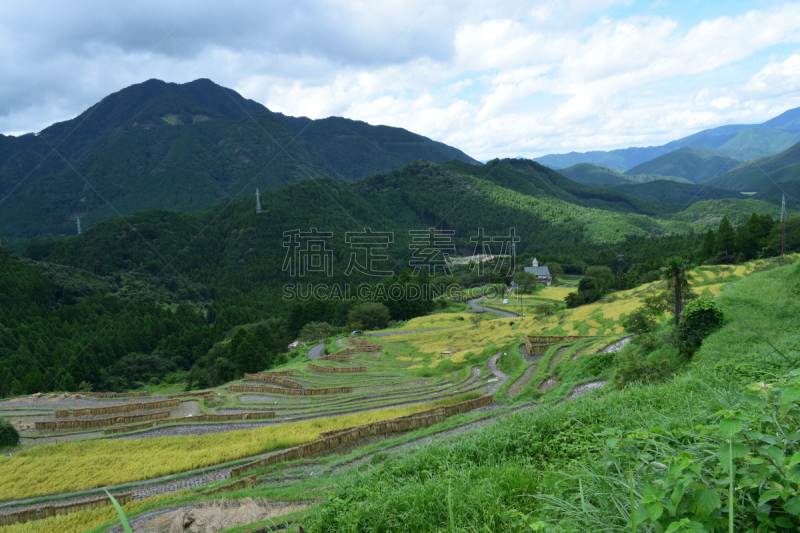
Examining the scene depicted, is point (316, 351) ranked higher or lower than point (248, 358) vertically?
lower

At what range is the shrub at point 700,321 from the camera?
1438cm

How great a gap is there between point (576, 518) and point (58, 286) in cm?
11807

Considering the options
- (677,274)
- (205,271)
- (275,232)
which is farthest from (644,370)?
(275,232)

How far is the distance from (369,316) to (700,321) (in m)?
61.5

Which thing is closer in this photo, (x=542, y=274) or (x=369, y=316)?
(x=369, y=316)

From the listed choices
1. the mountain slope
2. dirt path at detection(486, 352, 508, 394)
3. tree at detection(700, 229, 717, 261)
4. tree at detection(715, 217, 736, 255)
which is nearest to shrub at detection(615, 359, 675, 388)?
dirt path at detection(486, 352, 508, 394)

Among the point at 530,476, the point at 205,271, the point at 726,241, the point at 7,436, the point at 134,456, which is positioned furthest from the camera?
the point at 205,271

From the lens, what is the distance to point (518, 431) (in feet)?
23.3

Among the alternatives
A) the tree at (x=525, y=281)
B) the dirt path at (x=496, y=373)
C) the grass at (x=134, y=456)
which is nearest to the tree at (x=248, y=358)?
the grass at (x=134, y=456)

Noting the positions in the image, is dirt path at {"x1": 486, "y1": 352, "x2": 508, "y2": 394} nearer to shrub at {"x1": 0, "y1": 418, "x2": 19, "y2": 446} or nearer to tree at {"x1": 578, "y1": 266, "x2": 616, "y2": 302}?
shrub at {"x1": 0, "y1": 418, "x2": 19, "y2": 446}

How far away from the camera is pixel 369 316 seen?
73.6 m

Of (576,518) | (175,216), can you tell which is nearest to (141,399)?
(576,518)

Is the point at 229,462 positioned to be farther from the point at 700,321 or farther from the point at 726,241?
the point at 726,241

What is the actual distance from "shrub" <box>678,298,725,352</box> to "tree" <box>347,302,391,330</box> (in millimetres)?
60194
